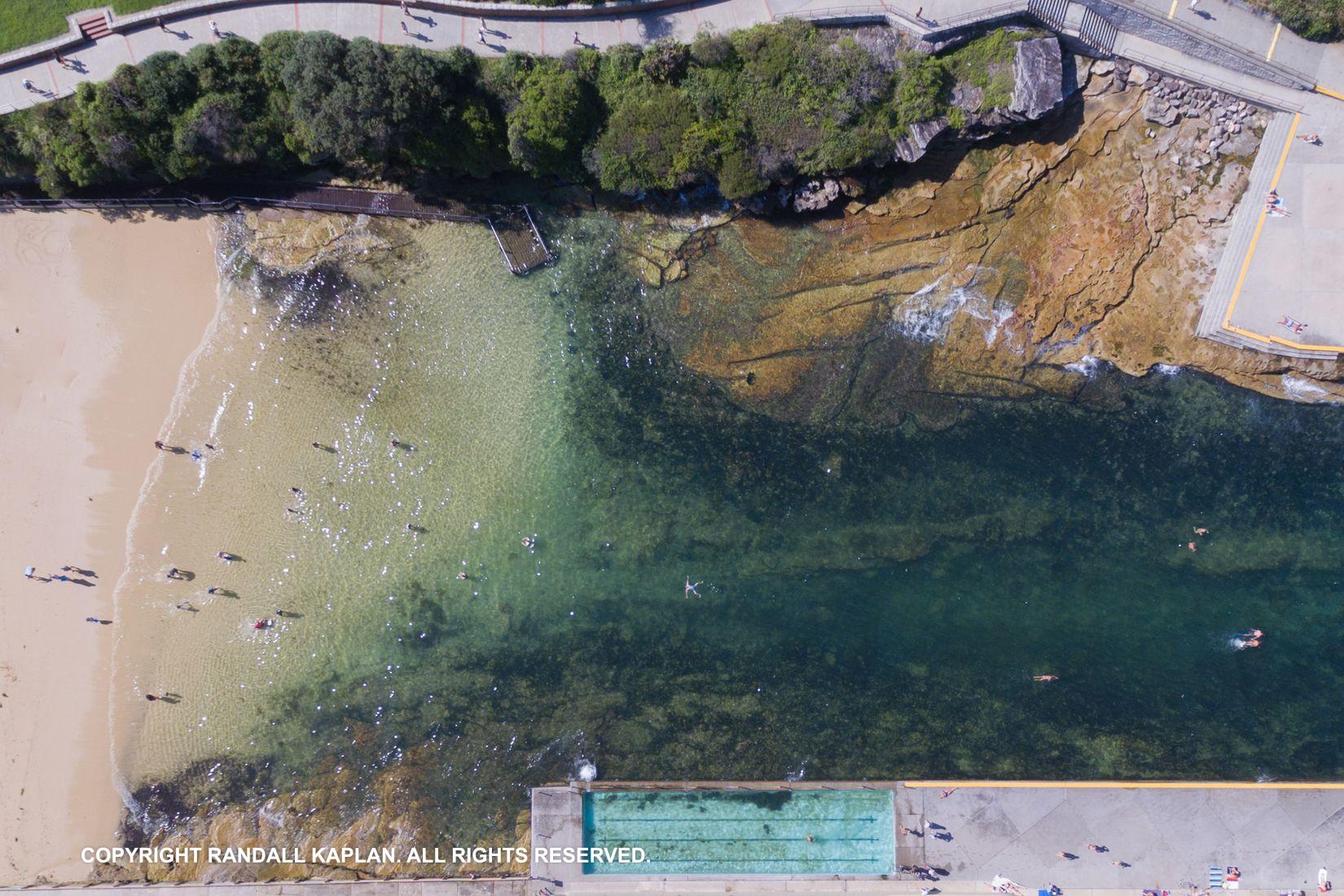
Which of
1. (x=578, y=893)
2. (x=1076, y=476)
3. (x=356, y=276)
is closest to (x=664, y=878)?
(x=578, y=893)

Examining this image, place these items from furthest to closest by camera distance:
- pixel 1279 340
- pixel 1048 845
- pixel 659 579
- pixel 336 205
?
pixel 659 579 < pixel 1048 845 < pixel 336 205 < pixel 1279 340

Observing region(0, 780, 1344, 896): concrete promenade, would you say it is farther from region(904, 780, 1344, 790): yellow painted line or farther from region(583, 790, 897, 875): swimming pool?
region(583, 790, 897, 875): swimming pool

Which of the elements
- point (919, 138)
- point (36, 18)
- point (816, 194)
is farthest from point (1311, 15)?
point (36, 18)

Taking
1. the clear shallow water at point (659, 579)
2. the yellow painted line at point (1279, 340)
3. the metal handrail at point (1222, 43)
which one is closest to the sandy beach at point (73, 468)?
the clear shallow water at point (659, 579)

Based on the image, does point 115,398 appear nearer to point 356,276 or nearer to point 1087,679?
point 356,276

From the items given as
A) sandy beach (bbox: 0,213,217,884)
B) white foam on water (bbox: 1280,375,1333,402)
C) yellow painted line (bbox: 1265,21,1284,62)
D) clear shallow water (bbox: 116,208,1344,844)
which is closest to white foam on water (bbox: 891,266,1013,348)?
clear shallow water (bbox: 116,208,1344,844)

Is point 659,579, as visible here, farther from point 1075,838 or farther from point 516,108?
point 1075,838

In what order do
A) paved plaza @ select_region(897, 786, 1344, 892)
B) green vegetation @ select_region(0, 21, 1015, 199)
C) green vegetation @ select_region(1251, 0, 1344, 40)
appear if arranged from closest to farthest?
green vegetation @ select_region(0, 21, 1015, 199) → green vegetation @ select_region(1251, 0, 1344, 40) → paved plaza @ select_region(897, 786, 1344, 892)
